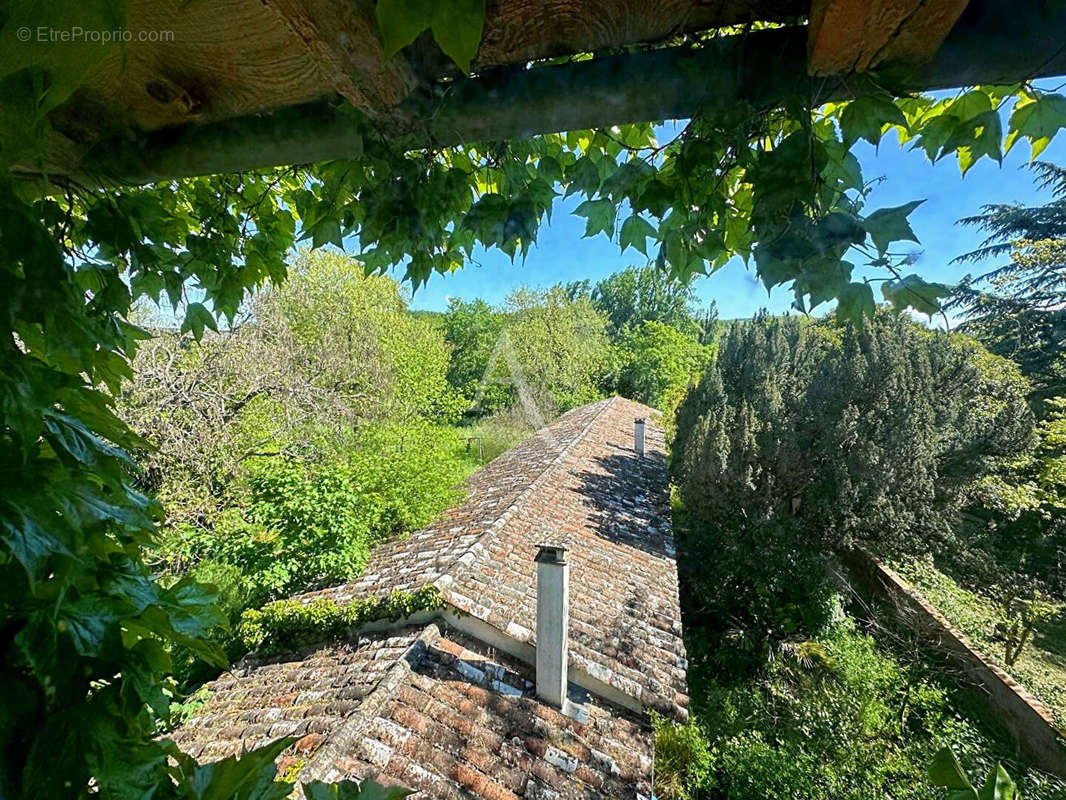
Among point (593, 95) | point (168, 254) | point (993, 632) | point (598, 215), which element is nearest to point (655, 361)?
point (993, 632)

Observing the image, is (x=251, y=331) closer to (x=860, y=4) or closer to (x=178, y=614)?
(x=178, y=614)

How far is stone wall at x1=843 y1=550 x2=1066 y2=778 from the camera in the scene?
548 cm

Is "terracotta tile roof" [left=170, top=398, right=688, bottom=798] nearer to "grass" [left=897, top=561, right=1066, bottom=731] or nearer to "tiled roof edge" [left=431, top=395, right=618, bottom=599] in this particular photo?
"tiled roof edge" [left=431, top=395, right=618, bottom=599]

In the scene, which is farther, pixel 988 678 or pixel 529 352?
pixel 529 352

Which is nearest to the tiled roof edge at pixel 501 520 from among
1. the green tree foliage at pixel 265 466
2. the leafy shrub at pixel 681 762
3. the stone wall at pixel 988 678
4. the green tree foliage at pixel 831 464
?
the green tree foliage at pixel 265 466

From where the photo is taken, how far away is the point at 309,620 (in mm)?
4449

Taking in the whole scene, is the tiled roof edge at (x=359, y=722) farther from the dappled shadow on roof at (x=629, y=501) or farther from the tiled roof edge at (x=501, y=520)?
the dappled shadow on roof at (x=629, y=501)

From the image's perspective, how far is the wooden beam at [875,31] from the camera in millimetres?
570

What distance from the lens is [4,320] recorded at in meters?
0.54

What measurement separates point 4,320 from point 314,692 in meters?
3.89

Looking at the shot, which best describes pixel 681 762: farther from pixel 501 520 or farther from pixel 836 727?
pixel 501 520

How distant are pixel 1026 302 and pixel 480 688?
1669cm

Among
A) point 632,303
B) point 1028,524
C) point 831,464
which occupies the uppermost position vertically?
point 632,303

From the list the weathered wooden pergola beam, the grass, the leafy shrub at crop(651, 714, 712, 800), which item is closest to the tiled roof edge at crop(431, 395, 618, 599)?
the leafy shrub at crop(651, 714, 712, 800)
